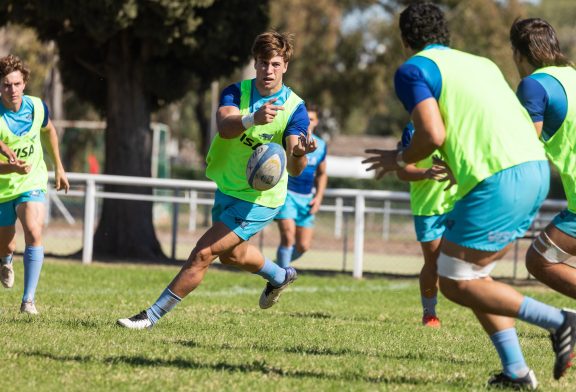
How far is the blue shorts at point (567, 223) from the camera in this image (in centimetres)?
673

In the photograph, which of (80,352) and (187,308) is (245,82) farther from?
(187,308)

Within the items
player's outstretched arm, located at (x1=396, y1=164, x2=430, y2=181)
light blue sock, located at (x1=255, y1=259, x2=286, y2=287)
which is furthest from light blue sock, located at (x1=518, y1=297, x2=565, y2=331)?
player's outstretched arm, located at (x1=396, y1=164, x2=430, y2=181)

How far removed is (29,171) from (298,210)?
14.7 ft

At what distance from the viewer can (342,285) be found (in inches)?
561

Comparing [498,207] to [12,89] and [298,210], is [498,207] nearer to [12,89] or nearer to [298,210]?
[12,89]

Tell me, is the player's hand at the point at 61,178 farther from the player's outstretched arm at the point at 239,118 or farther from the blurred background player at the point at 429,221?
the blurred background player at the point at 429,221

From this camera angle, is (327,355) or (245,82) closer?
(327,355)

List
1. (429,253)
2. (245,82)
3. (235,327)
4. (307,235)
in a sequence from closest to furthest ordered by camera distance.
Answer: (245,82) < (235,327) < (429,253) < (307,235)

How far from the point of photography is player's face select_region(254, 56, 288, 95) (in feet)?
23.6

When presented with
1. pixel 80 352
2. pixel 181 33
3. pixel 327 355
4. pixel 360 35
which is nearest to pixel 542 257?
pixel 327 355

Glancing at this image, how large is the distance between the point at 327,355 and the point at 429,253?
265 cm

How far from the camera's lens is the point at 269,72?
23.7ft

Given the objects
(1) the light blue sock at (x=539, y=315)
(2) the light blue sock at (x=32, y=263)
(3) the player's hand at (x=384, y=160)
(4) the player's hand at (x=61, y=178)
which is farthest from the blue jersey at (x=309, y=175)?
(1) the light blue sock at (x=539, y=315)

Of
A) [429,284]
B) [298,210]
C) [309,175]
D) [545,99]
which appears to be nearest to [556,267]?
[545,99]
